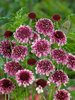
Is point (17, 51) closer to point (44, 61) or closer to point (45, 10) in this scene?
point (44, 61)

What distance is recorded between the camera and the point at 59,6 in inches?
92.9

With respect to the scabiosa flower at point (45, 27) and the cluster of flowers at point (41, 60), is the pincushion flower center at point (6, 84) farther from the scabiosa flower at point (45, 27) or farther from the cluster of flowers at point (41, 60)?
the scabiosa flower at point (45, 27)

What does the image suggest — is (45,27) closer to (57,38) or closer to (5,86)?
(57,38)

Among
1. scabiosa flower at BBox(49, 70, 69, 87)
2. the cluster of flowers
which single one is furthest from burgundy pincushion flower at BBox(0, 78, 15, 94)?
scabiosa flower at BBox(49, 70, 69, 87)

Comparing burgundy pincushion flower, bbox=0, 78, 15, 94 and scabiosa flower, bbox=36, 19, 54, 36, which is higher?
scabiosa flower, bbox=36, 19, 54, 36

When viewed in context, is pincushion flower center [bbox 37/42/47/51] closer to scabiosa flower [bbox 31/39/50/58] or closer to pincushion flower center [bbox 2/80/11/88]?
scabiosa flower [bbox 31/39/50/58]

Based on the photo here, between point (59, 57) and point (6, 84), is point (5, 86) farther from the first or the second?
point (59, 57)

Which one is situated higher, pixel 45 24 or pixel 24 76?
pixel 45 24

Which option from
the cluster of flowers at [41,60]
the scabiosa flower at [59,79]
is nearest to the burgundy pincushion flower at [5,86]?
the cluster of flowers at [41,60]

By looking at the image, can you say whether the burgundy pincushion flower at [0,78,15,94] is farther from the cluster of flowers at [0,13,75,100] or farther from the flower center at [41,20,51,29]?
the flower center at [41,20,51,29]

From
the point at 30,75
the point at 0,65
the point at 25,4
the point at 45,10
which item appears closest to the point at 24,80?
the point at 30,75

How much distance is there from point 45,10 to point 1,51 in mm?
2075

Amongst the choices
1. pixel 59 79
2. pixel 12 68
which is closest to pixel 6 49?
pixel 12 68

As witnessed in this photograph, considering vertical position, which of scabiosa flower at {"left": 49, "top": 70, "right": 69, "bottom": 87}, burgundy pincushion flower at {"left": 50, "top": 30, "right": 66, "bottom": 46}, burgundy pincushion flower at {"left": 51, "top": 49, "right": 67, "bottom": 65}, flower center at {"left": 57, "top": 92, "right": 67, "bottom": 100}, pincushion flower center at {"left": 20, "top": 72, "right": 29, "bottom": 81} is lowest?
flower center at {"left": 57, "top": 92, "right": 67, "bottom": 100}
